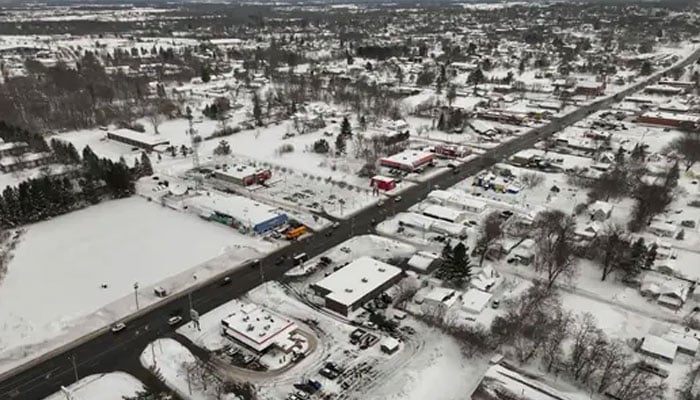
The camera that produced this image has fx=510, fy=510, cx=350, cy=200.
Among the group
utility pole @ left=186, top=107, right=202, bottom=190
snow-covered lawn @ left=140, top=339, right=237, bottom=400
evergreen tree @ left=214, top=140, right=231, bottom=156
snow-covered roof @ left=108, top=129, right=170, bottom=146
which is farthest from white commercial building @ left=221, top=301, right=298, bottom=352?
snow-covered roof @ left=108, top=129, right=170, bottom=146

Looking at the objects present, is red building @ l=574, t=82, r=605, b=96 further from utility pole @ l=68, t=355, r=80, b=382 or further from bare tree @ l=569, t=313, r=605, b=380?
utility pole @ l=68, t=355, r=80, b=382

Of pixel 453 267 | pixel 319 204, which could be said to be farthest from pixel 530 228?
pixel 319 204

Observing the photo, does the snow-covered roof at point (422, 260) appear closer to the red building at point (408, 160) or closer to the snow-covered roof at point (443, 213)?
the snow-covered roof at point (443, 213)

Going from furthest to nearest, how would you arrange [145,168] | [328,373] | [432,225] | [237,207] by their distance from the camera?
[145,168]
[237,207]
[432,225]
[328,373]

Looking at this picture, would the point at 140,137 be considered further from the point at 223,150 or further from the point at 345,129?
the point at 345,129

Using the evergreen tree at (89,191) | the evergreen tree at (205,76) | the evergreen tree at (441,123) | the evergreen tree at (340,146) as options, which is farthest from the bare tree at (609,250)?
the evergreen tree at (205,76)

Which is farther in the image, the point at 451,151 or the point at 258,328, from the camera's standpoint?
the point at 451,151


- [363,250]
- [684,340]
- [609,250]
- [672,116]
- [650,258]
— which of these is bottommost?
[363,250]

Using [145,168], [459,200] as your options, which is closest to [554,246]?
[459,200]
